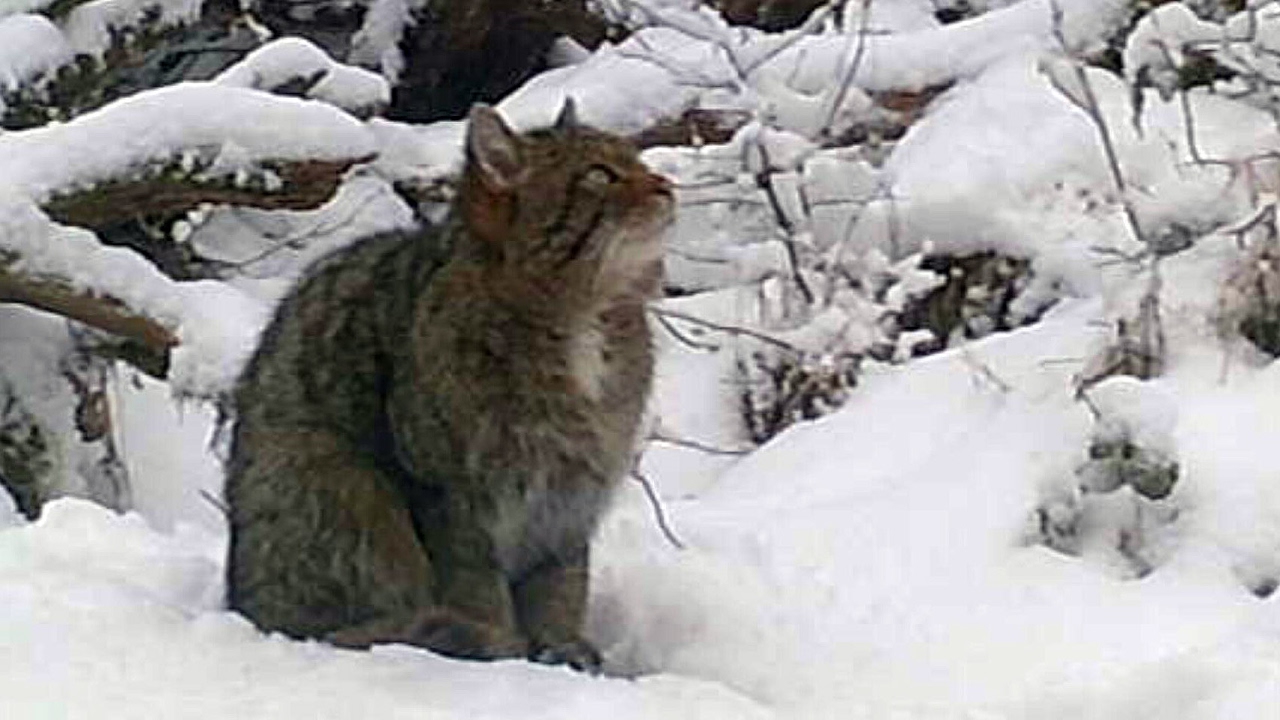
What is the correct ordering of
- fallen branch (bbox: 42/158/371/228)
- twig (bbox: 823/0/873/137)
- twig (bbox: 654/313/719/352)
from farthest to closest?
twig (bbox: 823/0/873/137)
twig (bbox: 654/313/719/352)
fallen branch (bbox: 42/158/371/228)

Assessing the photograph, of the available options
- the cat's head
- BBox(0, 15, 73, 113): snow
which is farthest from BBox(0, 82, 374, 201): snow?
the cat's head

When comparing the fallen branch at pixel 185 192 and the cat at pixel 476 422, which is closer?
the cat at pixel 476 422

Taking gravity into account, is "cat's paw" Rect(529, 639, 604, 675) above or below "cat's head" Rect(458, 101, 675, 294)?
below

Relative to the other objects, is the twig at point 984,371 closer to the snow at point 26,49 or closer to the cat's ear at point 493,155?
the cat's ear at point 493,155

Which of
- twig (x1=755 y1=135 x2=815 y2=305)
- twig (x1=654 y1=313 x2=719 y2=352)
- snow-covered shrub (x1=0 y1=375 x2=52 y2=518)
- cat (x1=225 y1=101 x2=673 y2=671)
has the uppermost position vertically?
cat (x1=225 y1=101 x2=673 y2=671)

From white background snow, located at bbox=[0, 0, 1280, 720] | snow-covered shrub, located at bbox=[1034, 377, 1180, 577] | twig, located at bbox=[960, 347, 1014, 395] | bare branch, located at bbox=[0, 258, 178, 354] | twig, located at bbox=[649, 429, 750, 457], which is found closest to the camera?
white background snow, located at bbox=[0, 0, 1280, 720]

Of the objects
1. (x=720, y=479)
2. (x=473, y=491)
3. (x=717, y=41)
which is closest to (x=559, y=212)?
(x=473, y=491)

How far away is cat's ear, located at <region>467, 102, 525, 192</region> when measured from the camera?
458 cm

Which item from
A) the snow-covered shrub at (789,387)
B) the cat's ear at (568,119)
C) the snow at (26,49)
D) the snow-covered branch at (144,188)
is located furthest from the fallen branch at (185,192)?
the cat's ear at (568,119)

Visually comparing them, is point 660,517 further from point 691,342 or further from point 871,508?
point 691,342

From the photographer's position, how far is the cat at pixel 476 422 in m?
4.59

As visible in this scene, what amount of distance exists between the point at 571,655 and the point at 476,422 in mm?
433

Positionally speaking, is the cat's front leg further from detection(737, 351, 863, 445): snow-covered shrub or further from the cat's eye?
detection(737, 351, 863, 445): snow-covered shrub

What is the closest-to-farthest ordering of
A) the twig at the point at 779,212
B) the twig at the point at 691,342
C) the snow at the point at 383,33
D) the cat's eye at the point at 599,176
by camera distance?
the cat's eye at the point at 599,176 < the twig at the point at 779,212 < the twig at the point at 691,342 < the snow at the point at 383,33
